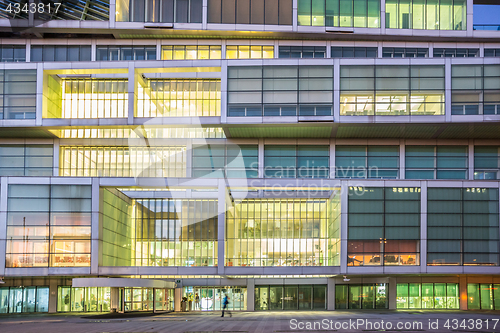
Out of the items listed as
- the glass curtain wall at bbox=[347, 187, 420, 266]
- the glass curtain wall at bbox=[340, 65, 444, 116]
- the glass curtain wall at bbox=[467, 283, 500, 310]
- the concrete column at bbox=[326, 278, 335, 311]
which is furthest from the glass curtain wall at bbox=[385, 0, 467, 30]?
the concrete column at bbox=[326, 278, 335, 311]

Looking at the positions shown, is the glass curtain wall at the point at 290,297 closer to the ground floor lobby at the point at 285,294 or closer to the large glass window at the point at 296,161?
the ground floor lobby at the point at 285,294

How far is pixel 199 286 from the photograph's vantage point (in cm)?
4794

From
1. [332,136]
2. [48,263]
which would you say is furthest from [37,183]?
[332,136]

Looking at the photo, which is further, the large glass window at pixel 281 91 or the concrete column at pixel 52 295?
the concrete column at pixel 52 295

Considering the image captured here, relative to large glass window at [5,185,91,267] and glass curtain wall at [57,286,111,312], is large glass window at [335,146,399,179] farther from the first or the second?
glass curtain wall at [57,286,111,312]

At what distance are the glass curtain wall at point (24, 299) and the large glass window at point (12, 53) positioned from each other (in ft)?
73.6

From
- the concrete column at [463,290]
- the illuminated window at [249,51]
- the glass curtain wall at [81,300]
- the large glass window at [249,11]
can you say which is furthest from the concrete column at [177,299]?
the concrete column at [463,290]

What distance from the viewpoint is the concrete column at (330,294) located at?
4662 centimetres

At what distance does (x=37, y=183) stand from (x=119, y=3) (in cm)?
1963

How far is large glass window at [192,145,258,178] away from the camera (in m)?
47.4

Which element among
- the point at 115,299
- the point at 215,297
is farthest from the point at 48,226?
the point at 215,297

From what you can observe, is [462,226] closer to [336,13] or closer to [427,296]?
[427,296]

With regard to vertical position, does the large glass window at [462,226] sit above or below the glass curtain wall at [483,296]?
above

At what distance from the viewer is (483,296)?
46.6 meters
